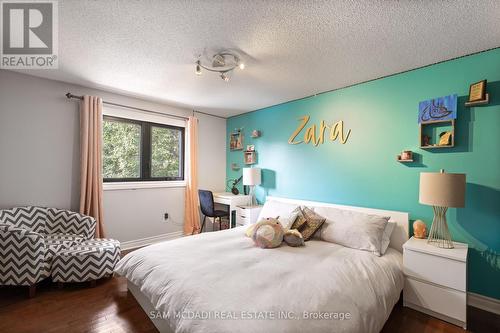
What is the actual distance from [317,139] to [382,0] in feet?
6.28

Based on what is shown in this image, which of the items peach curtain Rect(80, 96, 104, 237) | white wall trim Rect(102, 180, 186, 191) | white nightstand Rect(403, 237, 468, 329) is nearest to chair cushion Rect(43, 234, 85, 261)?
peach curtain Rect(80, 96, 104, 237)

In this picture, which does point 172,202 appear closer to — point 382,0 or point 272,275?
point 272,275

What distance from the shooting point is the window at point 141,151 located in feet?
11.3

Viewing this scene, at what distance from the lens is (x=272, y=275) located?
1.64 metres

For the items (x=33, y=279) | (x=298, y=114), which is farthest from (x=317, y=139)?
(x=33, y=279)

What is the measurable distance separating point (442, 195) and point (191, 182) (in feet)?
11.3

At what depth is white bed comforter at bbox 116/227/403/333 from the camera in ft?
4.05

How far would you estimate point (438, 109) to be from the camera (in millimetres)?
2252

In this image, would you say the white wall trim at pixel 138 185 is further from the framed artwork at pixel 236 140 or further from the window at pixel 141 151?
the framed artwork at pixel 236 140

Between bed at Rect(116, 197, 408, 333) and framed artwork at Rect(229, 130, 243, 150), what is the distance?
2431 millimetres

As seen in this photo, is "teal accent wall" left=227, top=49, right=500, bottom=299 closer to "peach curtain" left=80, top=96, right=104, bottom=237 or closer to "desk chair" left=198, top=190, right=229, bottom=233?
"desk chair" left=198, top=190, right=229, bottom=233

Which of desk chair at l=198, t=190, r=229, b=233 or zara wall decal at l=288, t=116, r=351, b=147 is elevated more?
zara wall decal at l=288, t=116, r=351, b=147

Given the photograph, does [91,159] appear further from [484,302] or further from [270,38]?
[484,302]

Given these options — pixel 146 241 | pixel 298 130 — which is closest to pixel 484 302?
pixel 298 130
